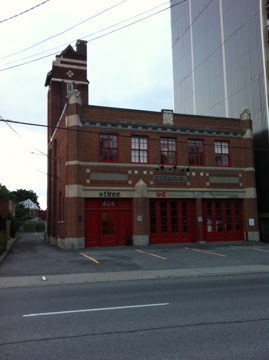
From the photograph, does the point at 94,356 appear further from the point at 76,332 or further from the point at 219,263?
the point at 219,263

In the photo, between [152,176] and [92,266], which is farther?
[152,176]

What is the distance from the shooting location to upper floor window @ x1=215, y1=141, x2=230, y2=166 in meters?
23.2

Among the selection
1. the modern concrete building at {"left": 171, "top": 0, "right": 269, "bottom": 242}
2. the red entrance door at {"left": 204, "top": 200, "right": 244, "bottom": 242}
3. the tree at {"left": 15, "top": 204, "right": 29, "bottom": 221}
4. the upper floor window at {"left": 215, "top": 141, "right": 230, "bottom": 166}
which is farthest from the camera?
the tree at {"left": 15, "top": 204, "right": 29, "bottom": 221}

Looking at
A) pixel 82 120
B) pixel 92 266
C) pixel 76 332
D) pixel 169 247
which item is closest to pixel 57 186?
pixel 82 120

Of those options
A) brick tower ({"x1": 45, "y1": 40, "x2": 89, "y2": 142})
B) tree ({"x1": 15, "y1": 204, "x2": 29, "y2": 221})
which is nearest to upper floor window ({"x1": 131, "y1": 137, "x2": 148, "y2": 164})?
brick tower ({"x1": 45, "y1": 40, "x2": 89, "y2": 142})

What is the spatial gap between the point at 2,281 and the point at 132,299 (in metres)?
5.06

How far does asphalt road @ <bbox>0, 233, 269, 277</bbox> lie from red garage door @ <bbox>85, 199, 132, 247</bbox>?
0.94 metres

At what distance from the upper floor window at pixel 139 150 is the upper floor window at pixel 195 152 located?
308cm

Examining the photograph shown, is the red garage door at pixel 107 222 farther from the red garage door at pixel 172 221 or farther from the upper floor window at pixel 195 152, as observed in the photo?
the upper floor window at pixel 195 152

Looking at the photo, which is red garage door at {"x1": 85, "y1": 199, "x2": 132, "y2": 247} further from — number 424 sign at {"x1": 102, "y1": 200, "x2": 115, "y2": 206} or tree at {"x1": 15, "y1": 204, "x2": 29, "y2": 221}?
tree at {"x1": 15, "y1": 204, "x2": 29, "y2": 221}

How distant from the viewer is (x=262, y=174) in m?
25.4

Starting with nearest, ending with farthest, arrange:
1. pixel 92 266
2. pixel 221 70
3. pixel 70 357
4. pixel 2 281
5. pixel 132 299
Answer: pixel 70 357
pixel 132 299
pixel 2 281
pixel 92 266
pixel 221 70

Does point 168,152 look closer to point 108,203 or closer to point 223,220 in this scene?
point 108,203

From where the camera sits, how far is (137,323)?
5930mm
